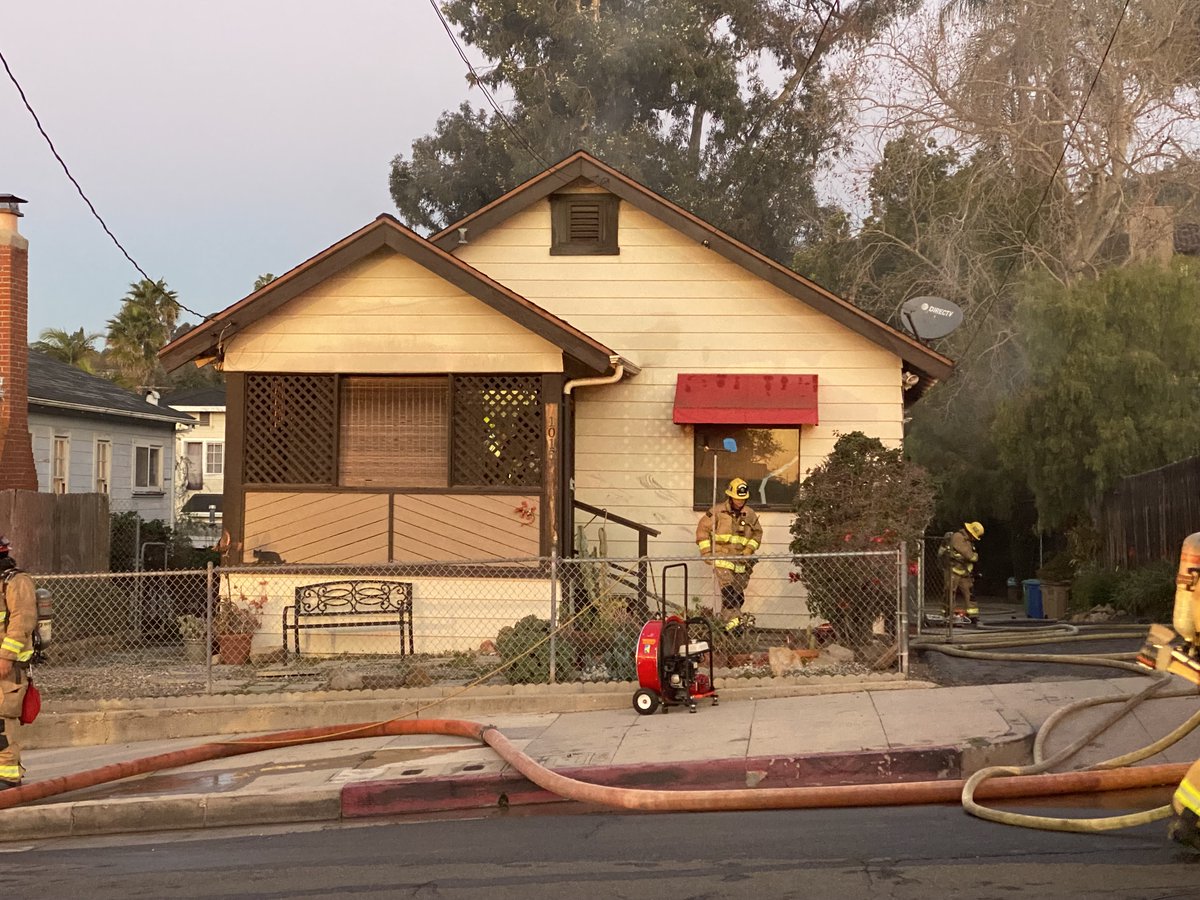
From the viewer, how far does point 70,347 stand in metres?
48.0

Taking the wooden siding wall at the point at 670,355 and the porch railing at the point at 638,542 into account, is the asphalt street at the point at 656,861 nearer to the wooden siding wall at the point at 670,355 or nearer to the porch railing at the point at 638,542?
the porch railing at the point at 638,542

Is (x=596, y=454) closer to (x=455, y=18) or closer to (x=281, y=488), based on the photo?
(x=281, y=488)

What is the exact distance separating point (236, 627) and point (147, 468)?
16655 millimetres

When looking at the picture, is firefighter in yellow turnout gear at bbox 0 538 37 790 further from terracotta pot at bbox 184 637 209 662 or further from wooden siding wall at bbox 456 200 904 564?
wooden siding wall at bbox 456 200 904 564

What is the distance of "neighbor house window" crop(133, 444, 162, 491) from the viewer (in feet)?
92.4

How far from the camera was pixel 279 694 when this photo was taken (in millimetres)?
11430

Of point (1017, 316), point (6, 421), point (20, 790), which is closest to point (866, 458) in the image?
point (20, 790)

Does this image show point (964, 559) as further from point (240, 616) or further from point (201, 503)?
point (201, 503)

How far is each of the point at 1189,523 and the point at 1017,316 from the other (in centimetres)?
987

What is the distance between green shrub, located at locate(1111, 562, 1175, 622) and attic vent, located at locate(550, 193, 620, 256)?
723cm

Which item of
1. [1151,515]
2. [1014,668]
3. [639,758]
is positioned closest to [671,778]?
[639,758]

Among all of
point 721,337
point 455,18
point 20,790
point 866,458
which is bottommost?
point 20,790

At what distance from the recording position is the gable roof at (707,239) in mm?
14750

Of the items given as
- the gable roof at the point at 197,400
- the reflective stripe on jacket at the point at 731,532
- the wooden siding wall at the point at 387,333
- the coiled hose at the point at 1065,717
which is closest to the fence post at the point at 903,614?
the coiled hose at the point at 1065,717
